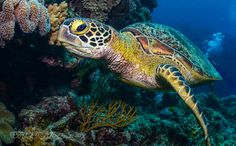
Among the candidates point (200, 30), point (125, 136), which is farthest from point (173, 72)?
point (200, 30)

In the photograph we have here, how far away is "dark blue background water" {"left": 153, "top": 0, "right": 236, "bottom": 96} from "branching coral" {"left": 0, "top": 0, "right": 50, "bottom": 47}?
1646 cm

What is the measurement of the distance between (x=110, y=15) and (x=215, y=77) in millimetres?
2533

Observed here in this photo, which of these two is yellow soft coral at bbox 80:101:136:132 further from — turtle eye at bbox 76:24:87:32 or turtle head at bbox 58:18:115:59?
turtle eye at bbox 76:24:87:32

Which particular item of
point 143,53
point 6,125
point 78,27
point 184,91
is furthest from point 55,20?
point 184,91

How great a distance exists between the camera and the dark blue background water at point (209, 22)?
17998 millimetres

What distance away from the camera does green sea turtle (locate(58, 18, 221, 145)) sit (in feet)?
10.3

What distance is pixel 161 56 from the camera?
390cm

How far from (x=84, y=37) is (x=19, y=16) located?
775 millimetres

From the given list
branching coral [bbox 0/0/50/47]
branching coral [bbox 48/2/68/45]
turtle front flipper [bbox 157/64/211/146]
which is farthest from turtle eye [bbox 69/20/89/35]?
turtle front flipper [bbox 157/64/211/146]

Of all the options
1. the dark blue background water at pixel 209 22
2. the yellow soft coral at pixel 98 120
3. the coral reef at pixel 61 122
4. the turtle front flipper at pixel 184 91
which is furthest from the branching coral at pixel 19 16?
the dark blue background water at pixel 209 22

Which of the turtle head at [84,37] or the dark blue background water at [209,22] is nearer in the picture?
the turtle head at [84,37]

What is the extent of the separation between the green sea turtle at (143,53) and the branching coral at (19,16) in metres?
0.32

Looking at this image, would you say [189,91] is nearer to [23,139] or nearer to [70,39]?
[70,39]

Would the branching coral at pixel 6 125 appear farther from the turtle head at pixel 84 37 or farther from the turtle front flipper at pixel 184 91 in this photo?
the turtle front flipper at pixel 184 91
